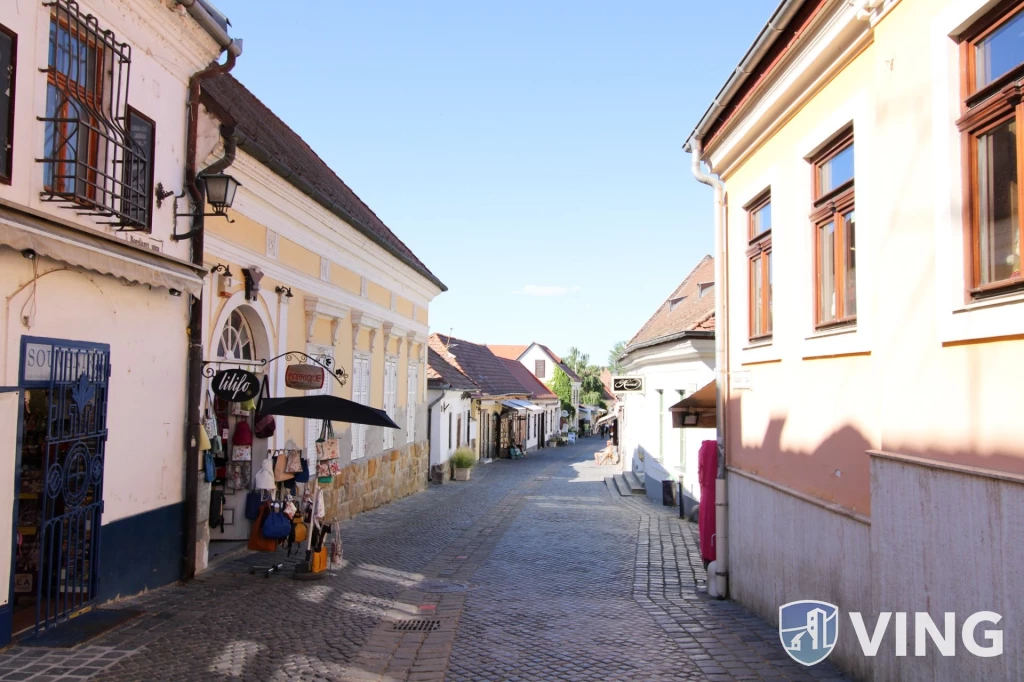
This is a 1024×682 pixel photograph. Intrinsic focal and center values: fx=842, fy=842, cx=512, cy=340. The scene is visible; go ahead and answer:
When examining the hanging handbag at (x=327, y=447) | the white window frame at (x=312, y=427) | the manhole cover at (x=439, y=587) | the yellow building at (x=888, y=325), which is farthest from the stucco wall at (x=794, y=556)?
the white window frame at (x=312, y=427)

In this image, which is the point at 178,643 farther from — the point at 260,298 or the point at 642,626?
the point at 260,298

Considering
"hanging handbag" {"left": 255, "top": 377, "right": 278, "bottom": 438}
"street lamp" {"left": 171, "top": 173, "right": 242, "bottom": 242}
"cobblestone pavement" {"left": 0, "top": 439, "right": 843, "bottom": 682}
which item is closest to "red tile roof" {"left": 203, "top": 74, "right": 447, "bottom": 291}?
"street lamp" {"left": 171, "top": 173, "right": 242, "bottom": 242}

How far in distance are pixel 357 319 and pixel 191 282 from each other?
7.46m

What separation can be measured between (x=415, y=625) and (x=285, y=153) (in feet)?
31.2

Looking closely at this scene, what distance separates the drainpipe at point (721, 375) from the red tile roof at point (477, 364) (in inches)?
960

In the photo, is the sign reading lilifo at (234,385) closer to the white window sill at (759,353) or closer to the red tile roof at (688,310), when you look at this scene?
the white window sill at (759,353)

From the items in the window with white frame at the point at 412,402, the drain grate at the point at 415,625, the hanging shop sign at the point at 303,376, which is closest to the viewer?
the drain grate at the point at 415,625

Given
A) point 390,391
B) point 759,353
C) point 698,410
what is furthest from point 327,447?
point 390,391

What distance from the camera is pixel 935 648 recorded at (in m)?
4.88

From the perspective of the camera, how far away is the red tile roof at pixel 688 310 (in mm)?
16031

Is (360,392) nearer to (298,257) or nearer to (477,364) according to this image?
(298,257)

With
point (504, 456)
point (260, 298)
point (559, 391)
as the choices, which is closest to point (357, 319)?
point (260, 298)

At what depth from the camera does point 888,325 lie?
18.4 feet

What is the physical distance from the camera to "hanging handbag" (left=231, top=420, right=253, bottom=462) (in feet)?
36.6
